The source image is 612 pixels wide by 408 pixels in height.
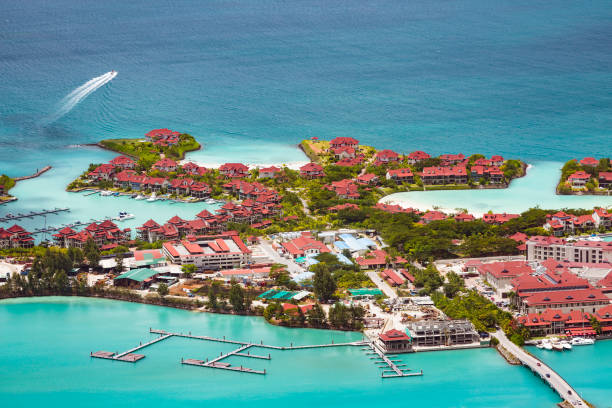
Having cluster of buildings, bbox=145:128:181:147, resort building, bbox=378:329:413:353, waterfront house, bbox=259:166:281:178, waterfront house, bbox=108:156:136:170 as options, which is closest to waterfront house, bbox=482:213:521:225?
waterfront house, bbox=259:166:281:178

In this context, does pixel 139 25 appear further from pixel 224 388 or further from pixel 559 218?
pixel 224 388

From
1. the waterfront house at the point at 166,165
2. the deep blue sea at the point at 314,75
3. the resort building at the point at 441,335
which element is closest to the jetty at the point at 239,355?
the resort building at the point at 441,335

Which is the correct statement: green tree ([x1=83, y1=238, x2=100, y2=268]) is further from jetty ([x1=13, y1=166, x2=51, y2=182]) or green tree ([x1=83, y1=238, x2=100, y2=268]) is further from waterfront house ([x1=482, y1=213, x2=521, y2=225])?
waterfront house ([x1=482, y1=213, x2=521, y2=225])

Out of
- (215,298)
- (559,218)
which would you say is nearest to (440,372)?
(215,298)

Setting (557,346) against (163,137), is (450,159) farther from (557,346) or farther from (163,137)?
(557,346)

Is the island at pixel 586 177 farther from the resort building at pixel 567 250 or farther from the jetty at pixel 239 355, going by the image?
the jetty at pixel 239 355

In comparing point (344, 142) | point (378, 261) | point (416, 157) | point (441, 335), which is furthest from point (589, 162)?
point (441, 335)
